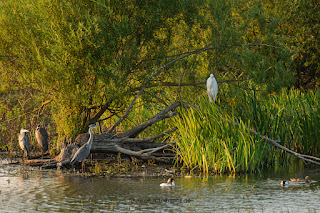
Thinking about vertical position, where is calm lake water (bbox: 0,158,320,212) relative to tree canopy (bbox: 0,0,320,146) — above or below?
below

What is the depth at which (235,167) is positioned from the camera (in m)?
12.6

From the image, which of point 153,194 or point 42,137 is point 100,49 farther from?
point 153,194

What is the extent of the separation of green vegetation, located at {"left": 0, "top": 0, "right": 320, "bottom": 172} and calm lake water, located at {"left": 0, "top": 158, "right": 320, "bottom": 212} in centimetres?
145

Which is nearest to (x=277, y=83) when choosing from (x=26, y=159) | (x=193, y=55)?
(x=193, y=55)

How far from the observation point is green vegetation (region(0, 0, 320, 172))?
13.2 metres

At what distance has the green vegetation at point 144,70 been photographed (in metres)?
13.2

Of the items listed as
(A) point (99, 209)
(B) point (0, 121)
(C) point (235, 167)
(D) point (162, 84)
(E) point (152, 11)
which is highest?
(E) point (152, 11)

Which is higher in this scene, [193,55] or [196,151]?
[193,55]

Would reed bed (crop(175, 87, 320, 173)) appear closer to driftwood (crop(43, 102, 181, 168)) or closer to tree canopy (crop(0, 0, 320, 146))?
driftwood (crop(43, 102, 181, 168))

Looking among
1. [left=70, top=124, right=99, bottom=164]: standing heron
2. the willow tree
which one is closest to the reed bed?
the willow tree

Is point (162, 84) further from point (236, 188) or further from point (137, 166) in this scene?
point (236, 188)

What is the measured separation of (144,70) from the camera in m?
14.5

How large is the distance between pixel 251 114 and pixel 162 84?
9.47 feet

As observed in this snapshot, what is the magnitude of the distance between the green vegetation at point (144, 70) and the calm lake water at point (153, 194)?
57.2 inches
